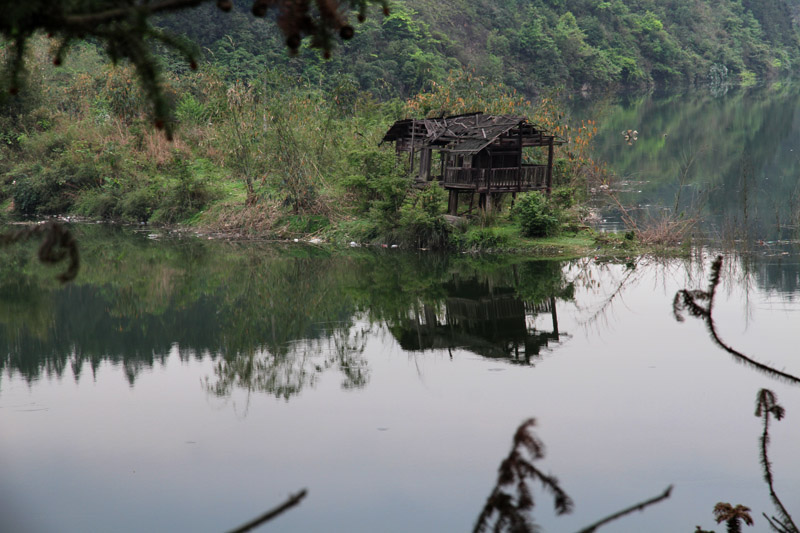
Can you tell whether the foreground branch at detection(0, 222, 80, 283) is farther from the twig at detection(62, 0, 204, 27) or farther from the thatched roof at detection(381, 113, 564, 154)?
the thatched roof at detection(381, 113, 564, 154)

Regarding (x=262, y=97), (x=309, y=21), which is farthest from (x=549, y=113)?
(x=309, y=21)

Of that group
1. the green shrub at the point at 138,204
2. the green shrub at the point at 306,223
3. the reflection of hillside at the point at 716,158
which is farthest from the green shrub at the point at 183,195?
the reflection of hillside at the point at 716,158

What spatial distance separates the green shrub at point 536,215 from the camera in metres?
18.4

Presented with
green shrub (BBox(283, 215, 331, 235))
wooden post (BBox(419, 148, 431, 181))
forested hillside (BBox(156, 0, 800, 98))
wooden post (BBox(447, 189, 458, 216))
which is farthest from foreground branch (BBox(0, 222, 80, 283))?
forested hillside (BBox(156, 0, 800, 98))

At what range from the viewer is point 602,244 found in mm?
18141

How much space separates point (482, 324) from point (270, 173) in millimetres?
10934

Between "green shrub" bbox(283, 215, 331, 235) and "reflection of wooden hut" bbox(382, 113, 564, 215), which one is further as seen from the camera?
"green shrub" bbox(283, 215, 331, 235)

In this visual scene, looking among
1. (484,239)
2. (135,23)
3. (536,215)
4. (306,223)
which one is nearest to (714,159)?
(536,215)

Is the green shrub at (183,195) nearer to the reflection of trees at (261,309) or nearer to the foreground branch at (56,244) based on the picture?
the reflection of trees at (261,309)

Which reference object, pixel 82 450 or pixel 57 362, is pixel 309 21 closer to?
pixel 82 450

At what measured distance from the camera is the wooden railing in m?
18.4

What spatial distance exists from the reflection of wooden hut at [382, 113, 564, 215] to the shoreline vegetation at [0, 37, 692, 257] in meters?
0.47

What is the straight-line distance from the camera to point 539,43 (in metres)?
61.8

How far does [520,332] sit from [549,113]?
1283cm
